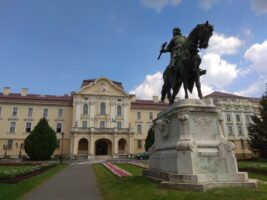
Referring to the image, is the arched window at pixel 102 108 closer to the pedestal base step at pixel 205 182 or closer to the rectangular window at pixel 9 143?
the rectangular window at pixel 9 143

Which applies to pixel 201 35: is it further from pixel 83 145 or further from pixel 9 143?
pixel 9 143

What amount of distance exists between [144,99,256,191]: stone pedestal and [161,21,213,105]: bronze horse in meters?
1.18

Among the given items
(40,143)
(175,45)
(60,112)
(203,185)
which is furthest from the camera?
(60,112)

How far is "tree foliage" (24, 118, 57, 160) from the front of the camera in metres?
36.1

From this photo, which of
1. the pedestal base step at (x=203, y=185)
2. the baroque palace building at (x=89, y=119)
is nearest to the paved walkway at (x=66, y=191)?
the pedestal base step at (x=203, y=185)

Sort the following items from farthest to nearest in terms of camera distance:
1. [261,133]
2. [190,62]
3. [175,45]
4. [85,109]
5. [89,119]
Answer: [85,109]
[89,119]
[261,133]
[175,45]
[190,62]

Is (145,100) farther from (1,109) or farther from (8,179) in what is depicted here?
(8,179)

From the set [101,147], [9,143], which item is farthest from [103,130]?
[9,143]

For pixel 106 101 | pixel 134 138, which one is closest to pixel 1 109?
pixel 106 101

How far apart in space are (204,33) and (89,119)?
4843 centimetres

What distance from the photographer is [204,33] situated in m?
8.26

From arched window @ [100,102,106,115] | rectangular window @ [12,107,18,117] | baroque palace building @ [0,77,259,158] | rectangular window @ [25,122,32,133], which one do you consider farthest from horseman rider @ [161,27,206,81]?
rectangular window @ [12,107,18,117]

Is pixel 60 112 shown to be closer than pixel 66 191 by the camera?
No

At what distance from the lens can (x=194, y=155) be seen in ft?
24.1
